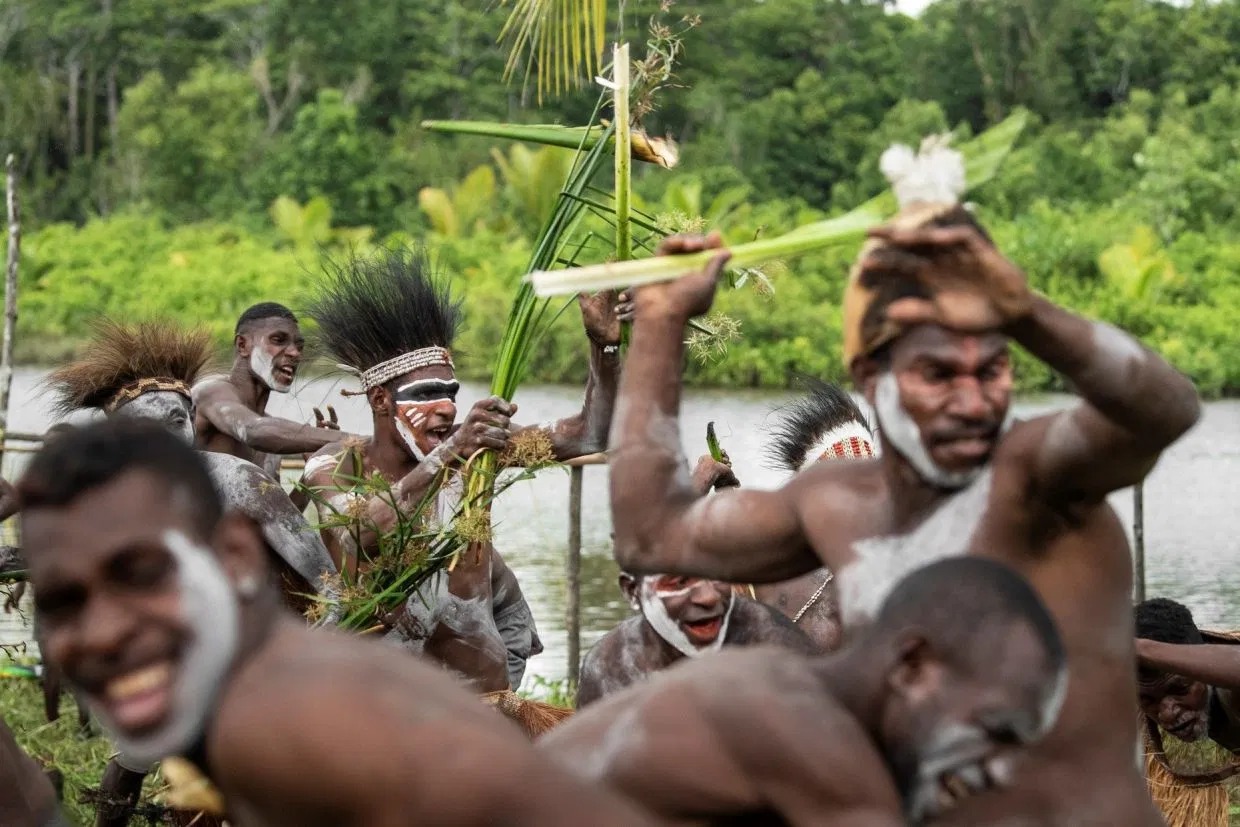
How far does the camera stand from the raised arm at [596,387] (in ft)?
18.7

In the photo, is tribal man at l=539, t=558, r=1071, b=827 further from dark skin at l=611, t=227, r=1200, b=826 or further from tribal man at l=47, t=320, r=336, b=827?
tribal man at l=47, t=320, r=336, b=827

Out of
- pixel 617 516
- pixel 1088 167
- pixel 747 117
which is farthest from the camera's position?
pixel 747 117

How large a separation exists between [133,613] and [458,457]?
10.6ft

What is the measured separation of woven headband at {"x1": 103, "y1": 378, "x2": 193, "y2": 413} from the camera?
736 cm

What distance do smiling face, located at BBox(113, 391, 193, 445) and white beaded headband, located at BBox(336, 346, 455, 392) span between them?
937 millimetres

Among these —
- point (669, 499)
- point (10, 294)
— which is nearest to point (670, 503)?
point (669, 499)

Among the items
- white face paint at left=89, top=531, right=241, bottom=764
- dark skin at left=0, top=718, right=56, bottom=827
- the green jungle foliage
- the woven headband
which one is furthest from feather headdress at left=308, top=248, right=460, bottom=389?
the green jungle foliage

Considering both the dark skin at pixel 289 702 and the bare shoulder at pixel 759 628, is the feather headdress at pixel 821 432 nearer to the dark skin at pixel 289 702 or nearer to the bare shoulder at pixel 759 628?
the bare shoulder at pixel 759 628

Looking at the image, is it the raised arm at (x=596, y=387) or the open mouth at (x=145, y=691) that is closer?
the open mouth at (x=145, y=691)

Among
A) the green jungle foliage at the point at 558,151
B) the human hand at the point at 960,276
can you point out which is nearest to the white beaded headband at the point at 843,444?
the human hand at the point at 960,276

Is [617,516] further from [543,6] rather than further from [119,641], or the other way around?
[543,6]

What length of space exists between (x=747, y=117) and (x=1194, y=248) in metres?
8.66

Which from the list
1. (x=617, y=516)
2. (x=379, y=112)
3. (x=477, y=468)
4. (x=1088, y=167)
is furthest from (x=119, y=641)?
(x=379, y=112)

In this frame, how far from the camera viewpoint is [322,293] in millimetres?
6941
